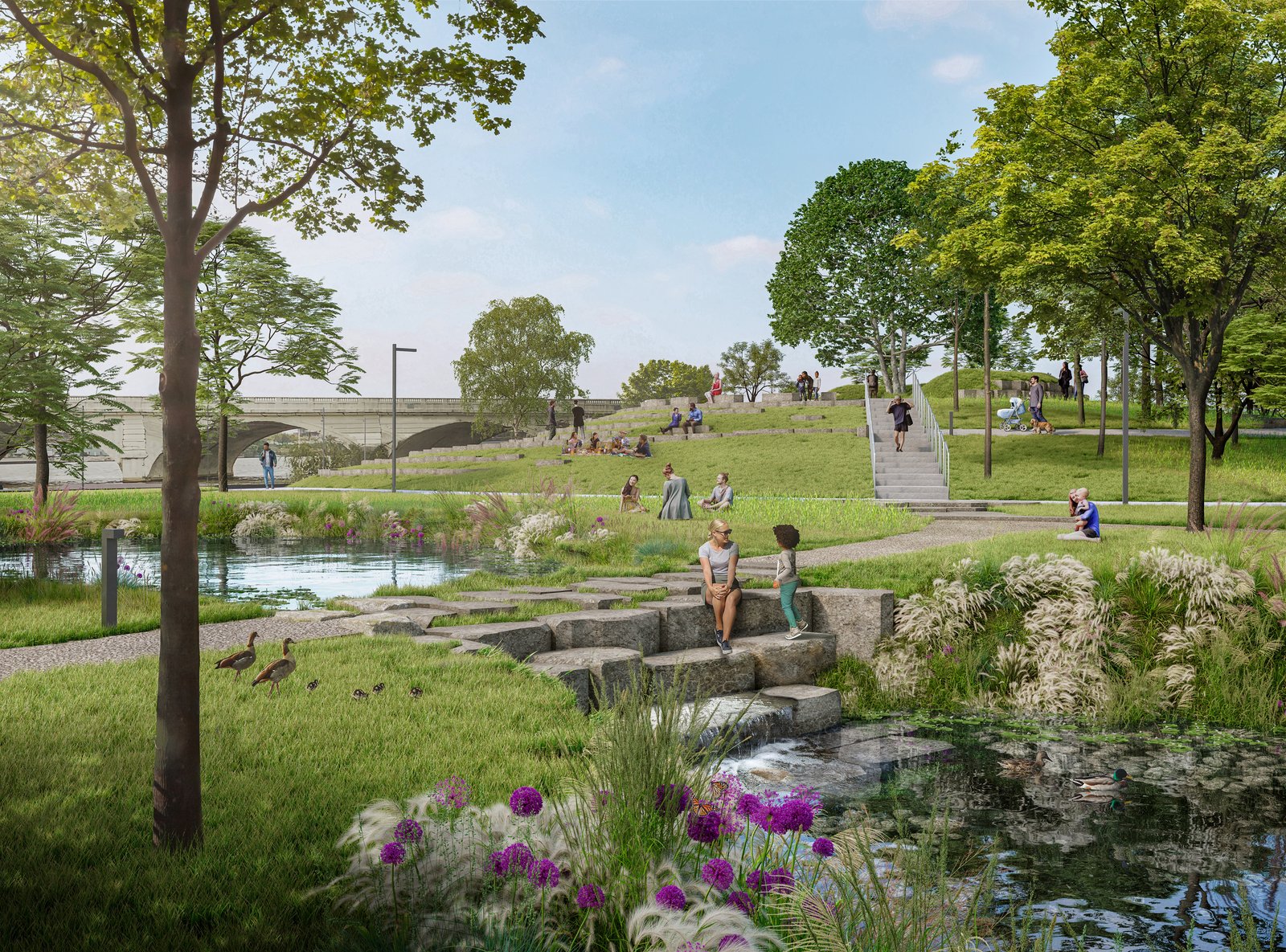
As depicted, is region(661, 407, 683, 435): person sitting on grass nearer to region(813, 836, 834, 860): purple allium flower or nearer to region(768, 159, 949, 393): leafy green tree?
region(768, 159, 949, 393): leafy green tree

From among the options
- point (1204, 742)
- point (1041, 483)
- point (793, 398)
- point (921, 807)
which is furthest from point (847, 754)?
point (793, 398)

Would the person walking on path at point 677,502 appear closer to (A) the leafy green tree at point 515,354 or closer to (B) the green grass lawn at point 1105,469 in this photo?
(B) the green grass lawn at point 1105,469

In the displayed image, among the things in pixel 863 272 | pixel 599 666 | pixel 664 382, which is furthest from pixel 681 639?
pixel 664 382

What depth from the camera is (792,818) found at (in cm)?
292

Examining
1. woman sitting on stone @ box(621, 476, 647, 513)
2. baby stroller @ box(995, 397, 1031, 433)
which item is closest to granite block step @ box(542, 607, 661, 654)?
woman sitting on stone @ box(621, 476, 647, 513)

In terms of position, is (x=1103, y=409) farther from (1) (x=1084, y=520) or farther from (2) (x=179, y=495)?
→ (2) (x=179, y=495)

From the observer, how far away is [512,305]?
5319cm

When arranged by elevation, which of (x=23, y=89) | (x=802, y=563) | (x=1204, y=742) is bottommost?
(x=1204, y=742)

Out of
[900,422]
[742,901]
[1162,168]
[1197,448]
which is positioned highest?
[1162,168]

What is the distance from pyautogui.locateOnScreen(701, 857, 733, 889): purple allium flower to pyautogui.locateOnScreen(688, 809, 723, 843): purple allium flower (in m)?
0.15

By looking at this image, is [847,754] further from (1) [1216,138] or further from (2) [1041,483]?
(2) [1041,483]

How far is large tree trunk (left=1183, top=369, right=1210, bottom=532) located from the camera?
1598 centimetres

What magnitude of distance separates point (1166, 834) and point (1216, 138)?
526 inches

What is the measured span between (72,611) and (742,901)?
8915mm
